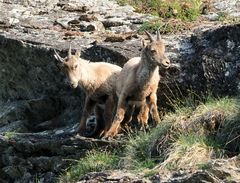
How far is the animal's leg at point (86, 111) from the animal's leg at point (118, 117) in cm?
99

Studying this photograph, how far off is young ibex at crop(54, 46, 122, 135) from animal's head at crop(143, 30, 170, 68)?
1326mm

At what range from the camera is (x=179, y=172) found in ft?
37.4

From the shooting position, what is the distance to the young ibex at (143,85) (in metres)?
15.3

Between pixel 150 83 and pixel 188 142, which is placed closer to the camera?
pixel 188 142

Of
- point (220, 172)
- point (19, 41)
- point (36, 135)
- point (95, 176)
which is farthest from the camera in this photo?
point (19, 41)

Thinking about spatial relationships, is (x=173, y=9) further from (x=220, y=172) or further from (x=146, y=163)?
(x=220, y=172)

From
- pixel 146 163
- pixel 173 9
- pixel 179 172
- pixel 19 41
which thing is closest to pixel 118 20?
pixel 173 9

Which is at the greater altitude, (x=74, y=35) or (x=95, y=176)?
(x=74, y=35)

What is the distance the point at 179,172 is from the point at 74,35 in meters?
8.71

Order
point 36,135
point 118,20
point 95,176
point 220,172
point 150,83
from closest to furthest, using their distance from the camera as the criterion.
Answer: point 220,172 < point 95,176 < point 150,83 < point 36,135 < point 118,20

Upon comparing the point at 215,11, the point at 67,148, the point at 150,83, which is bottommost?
the point at 67,148

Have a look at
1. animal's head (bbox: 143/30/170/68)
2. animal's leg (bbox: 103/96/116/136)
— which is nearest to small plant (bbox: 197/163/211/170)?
animal's head (bbox: 143/30/170/68)

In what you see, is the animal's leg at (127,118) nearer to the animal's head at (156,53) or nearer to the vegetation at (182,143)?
the vegetation at (182,143)

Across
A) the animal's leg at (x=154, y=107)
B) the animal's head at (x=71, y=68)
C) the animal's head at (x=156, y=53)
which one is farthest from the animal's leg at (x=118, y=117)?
the animal's head at (x=71, y=68)
